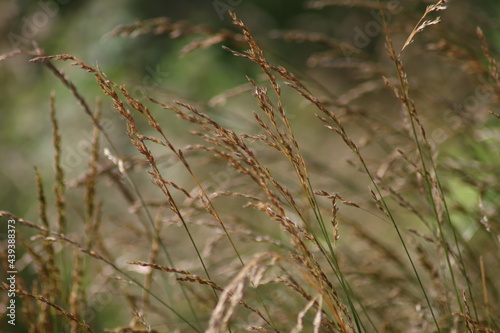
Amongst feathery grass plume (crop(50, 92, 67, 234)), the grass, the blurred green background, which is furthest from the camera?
the blurred green background

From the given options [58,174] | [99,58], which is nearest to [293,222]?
[58,174]

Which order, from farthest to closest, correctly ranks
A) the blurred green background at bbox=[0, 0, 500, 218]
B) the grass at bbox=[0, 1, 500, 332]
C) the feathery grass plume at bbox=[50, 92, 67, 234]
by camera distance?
the blurred green background at bbox=[0, 0, 500, 218]
the feathery grass plume at bbox=[50, 92, 67, 234]
the grass at bbox=[0, 1, 500, 332]

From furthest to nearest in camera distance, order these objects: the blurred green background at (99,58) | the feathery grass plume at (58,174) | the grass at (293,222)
Result: the blurred green background at (99,58) < the feathery grass plume at (58,174) < the grass at (293,222)

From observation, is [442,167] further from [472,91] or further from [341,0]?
[472,91]

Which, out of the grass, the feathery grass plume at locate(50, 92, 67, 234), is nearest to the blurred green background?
the grass

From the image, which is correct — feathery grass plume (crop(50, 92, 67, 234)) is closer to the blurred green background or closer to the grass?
the grass

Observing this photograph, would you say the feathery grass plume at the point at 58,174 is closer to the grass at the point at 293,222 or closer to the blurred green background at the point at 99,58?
the grass at the point at 293,222

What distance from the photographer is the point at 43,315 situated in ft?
4.94

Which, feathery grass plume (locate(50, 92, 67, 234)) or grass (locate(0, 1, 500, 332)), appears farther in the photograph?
feathery grass plume (locate(50, 92, 67, 234))

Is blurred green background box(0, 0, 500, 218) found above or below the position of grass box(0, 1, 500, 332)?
above

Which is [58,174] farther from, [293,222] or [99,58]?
[99,58]

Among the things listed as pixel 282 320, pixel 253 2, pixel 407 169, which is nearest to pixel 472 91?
pixel 253 2

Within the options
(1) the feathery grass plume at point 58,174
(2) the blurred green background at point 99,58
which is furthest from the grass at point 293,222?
(2) the blurred green background at point 99,58

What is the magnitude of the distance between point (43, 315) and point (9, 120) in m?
3.88
